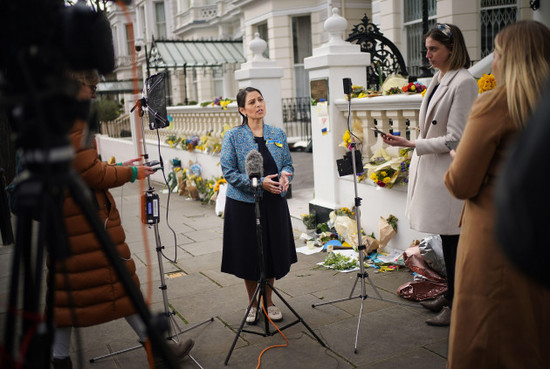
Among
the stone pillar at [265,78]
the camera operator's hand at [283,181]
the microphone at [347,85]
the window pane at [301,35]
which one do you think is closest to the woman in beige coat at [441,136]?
the microphone at [347,85]

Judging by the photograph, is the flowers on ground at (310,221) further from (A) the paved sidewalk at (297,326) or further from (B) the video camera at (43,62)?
(B) the video camera at (43,62)

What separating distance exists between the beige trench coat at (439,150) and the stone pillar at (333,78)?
249cm

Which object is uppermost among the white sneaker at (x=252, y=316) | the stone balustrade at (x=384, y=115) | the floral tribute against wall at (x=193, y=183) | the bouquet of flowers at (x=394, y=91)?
the bouquet of flowers at (x=394, y=91)

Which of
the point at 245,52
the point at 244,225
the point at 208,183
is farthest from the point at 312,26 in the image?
the point at 244,225

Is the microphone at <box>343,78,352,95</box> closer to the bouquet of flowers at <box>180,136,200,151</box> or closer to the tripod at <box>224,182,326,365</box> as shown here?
the tripod at <box>224,182,326,365</box>

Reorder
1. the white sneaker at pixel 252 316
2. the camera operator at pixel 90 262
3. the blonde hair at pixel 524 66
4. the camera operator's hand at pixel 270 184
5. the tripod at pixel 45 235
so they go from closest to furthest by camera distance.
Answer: the tripod at pixel 45 235, the blonde hair at pixel 524 66, the camera operator at pixel 90 262, the camera operator's hand at pixel 270 184, the white sneaker at pixel 252 316

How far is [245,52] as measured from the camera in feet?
68.8

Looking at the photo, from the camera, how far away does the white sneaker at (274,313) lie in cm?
433

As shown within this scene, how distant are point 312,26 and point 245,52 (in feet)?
12.2

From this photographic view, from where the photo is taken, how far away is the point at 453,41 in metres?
3.80

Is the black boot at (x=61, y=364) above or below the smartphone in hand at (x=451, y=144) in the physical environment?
below

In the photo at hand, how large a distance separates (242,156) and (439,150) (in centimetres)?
151

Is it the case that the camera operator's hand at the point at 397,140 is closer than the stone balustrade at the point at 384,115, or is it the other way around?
the camera operator's hand at the point at 397,140

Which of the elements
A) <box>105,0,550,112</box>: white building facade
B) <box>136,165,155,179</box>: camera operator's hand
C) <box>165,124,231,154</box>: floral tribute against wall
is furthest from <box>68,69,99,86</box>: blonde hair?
<box>165,124,231,154</box>: floral tribute against wall
